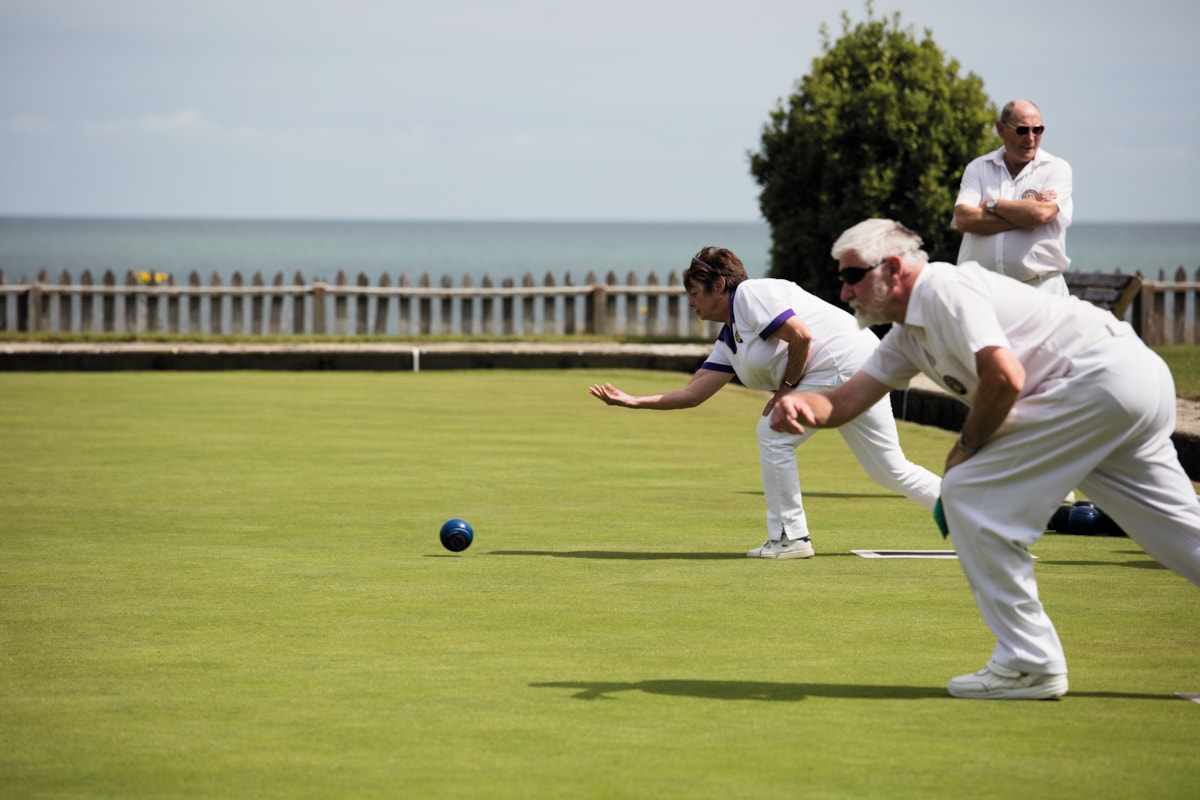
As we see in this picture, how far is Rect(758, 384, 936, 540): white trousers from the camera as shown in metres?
7.12

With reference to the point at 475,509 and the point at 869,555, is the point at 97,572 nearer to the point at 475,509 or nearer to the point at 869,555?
the point at 475,509

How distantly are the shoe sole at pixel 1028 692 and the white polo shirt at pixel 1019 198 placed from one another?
376cm

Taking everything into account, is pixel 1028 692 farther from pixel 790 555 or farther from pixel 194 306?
pixel 194 306

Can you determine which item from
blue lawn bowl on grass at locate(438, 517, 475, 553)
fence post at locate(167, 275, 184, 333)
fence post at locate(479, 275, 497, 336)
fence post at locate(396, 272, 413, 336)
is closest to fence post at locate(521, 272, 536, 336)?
fence post at locate(479, 275, 497, 336)

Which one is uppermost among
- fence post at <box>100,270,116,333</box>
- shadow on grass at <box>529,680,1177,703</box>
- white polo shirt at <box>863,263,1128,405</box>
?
white polo shirt at <box>863,263,1128,405</box>

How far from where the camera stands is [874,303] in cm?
459

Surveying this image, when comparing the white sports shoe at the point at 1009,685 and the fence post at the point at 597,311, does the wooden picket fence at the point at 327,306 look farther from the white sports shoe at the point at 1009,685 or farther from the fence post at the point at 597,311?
the white sports shoe at the point at 1009,685

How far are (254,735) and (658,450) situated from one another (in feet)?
24.3

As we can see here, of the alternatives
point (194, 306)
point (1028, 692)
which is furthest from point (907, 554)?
point (194, 306)

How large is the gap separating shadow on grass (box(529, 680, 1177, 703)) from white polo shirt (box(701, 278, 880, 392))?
8.81 ft

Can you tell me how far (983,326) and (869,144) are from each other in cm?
1497

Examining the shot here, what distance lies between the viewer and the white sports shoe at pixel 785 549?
280 inches

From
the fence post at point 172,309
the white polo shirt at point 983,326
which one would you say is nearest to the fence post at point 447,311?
the fence post at point 172,309

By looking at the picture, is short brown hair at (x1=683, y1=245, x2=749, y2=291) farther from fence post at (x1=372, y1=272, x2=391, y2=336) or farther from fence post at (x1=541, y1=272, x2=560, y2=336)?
fence post at (x1=541, y1=272, x2=560, y2=336)
